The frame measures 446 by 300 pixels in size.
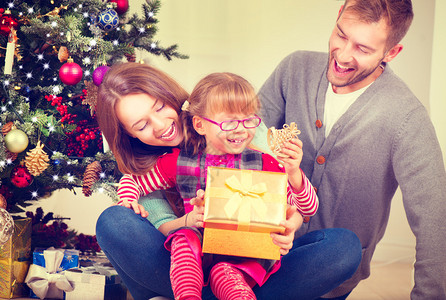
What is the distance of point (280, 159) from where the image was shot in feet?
4.46

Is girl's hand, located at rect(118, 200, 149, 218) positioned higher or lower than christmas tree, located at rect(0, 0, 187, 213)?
lower

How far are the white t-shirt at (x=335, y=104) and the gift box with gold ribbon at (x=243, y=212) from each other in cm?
45

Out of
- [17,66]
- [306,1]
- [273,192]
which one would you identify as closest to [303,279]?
[273,192]

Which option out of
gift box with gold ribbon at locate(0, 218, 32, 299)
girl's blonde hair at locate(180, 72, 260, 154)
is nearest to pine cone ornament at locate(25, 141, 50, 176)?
gift box with gold ribbon at locate(0, 218, 32, 299)

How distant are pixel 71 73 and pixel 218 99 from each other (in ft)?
2.16

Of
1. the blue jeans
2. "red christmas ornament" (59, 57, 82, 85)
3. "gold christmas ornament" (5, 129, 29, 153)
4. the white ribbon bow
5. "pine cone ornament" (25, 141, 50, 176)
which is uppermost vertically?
"red christmas ornament" (59, 57, 82, 85)

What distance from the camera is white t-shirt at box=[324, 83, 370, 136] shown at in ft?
5.30

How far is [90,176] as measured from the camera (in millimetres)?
1834

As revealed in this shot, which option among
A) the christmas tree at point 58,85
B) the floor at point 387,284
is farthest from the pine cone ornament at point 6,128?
the floor at point 387,284

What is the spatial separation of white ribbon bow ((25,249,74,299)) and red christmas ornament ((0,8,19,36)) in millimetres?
843

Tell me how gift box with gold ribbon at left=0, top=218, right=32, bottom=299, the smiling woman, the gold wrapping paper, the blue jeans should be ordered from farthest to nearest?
1. gift box with gold ribbon at left=0, top=218, right=32, bottom=299
2. the smiling woman
3. the blue jeans
4. the gold wrapping paper

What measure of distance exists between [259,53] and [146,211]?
0.92 metres

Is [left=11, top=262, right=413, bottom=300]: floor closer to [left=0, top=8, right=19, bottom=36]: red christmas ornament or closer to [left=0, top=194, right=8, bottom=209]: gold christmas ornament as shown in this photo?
[left=0, top=194, right=8, bottom=209]: gold christmas ornament

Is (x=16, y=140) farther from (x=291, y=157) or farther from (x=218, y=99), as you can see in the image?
(x=291, y=157)
